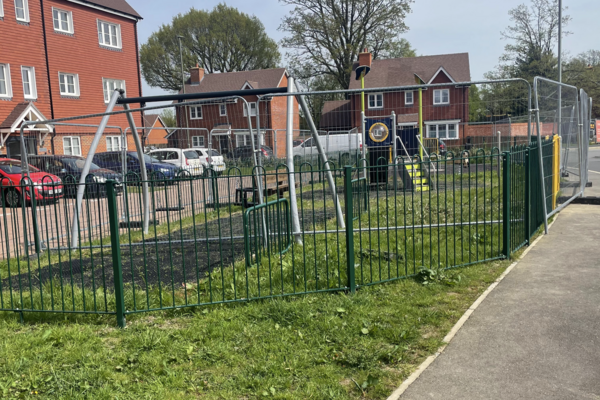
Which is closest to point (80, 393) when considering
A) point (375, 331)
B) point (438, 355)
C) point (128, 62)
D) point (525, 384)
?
point (375, 331)

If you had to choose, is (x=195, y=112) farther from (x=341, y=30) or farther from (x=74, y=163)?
(x=341, y=30)

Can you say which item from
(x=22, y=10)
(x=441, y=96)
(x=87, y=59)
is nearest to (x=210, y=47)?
(x=87, y=59)

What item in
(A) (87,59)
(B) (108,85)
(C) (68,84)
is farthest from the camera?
(B) (108,85)

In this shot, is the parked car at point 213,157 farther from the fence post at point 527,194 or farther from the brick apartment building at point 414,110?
the fence post at point 527,194

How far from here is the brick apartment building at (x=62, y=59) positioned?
24.0 m

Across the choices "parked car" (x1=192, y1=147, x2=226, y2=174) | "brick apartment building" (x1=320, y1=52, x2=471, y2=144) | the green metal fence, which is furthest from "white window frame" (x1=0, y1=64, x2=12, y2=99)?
"brick apartment building" (x1=320, y1=52, x2=471, y2=144)

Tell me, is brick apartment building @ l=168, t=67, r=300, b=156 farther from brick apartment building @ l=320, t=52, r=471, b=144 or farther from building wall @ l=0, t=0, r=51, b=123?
building wall @ l=0, t=0, r=51, b=123

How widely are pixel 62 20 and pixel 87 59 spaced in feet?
7.33

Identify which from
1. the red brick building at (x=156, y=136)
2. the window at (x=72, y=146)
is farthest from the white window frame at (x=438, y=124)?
the window at (x=72, y=146)

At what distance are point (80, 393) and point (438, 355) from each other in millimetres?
2621

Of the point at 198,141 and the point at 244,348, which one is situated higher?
the point at 198,141

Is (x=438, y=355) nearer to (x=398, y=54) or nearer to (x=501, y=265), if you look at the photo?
(x=501, y=265)

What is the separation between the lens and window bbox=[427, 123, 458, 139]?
10.8 metres

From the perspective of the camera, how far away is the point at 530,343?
4207mm
